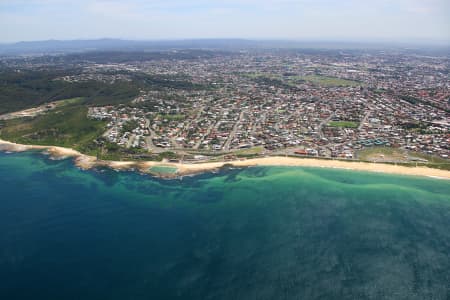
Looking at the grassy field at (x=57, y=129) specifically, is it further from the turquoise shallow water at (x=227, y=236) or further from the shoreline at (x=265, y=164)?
the turquoise shallow water at (x=227, y=236)

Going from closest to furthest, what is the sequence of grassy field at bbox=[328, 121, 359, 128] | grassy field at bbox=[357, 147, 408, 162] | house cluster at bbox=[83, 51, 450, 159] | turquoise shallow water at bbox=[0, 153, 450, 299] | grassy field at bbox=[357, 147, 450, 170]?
1. turquoise shallow water at bbox=[0, 153, 450, 299]
2. grassy field at bbox=[357, 147, 450, 170]
3. grassy field at bbox=[357, 147, 408, 162]
4. house cluster at bbox=[83, 51, 450, 159]
5. grassy field at bbox=[328, 121, 359, 128]

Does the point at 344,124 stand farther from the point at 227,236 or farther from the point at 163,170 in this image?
the point at 227,236

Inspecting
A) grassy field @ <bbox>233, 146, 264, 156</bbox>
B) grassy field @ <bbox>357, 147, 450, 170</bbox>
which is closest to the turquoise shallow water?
grassy field @ <bbox>357, 147, 450, 170</bbox>

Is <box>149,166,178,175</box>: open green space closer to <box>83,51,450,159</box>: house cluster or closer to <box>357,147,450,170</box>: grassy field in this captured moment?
<box>83,51,450,159</box>: house cluster

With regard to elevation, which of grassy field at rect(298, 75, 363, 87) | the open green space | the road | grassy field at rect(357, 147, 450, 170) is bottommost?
the open green space

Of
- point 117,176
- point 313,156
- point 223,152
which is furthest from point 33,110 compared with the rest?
point 313,156

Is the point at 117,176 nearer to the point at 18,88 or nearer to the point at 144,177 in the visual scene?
the point at 144,177
